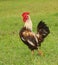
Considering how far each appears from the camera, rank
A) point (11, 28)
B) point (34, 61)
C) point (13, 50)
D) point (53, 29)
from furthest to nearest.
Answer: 1. point (11, 28)
2. point (53, 29)
3. point (13, 50)
4. point (34, 61)

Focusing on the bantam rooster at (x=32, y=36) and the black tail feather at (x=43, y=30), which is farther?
the black tail feather at (x=43, y=30)

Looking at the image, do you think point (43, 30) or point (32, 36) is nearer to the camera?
point (32, 36)

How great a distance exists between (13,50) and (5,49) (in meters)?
0.32

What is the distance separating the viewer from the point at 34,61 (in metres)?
7.79

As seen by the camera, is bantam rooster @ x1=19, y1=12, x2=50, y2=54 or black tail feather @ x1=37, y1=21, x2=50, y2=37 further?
black tail feather @ x1=37, y1=21, x2=50, y2=37

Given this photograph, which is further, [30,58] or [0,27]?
[0,27]

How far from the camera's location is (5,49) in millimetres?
9422

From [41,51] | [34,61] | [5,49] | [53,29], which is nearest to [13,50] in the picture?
[5,49]

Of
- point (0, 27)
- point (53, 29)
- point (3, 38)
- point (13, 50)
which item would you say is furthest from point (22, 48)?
point (0, 27)

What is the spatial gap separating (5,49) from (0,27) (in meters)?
4.99

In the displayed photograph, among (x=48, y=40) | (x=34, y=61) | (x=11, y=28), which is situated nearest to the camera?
(x=34, y=61)

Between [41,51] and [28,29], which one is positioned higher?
[28,29]

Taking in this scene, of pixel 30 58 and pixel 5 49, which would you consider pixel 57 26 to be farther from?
pixel 30 58

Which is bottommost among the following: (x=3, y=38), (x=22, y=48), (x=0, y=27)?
(x=0, y=27)
